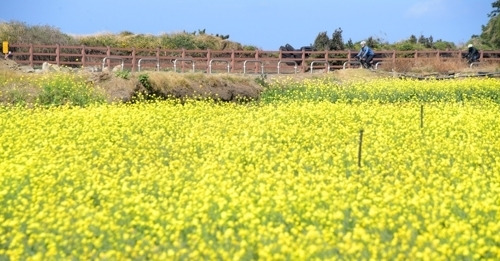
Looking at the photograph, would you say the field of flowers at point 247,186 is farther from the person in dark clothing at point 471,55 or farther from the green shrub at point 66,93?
the person in dark clothing at point 471,55

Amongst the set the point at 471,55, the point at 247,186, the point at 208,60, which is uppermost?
the point at 471,55

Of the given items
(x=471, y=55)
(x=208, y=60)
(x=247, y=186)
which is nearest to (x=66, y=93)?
(x=247, y=186)

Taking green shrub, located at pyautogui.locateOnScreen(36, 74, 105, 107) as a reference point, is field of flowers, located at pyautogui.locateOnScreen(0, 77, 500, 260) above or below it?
below

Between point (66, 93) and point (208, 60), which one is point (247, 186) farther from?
point (208, 60)

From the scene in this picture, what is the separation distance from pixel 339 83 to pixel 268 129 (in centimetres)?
1136

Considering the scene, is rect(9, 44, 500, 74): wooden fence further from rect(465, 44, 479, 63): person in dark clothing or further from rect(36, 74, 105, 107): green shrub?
rect(36, 74, 105, 107): green shrub

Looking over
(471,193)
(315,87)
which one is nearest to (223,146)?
(471,193)

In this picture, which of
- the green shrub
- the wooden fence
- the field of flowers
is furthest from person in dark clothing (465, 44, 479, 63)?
the green shrub

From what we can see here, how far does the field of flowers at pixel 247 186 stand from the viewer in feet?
22.0

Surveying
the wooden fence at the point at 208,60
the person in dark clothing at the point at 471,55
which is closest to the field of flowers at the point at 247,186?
the wooden fence at the point at 208,60

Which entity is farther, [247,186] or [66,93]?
[66,93]

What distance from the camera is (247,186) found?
29.3 feet

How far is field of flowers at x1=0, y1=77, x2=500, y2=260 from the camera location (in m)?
6.70

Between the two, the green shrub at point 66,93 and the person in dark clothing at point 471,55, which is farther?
the person in dark clothing at point 471,55
